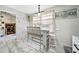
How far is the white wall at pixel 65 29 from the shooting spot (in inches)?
55.5

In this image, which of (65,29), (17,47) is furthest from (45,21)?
(17,47)

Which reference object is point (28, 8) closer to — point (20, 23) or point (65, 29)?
point (20, 23)

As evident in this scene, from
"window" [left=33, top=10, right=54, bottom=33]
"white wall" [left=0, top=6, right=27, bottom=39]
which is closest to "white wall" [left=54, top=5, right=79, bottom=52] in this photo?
"window" [left=33, top=10, right=54, bottom=33]

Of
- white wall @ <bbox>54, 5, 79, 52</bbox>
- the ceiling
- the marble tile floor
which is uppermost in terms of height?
the ceiling

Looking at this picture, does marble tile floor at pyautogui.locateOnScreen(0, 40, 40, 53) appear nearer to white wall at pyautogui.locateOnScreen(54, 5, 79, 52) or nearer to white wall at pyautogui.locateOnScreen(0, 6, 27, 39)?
white wall at pyautogui.locateOnScreen(0, 6, 27, 39)

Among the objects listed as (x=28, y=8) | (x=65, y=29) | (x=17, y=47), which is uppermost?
(x=28, y=8)

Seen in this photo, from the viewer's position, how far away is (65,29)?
142 cm

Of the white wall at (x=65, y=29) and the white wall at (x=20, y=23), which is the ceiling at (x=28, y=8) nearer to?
the white wall at (x=20, y=23)

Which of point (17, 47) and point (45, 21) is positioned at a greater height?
point (45, 21)

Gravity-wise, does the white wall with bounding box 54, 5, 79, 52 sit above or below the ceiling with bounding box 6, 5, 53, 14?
below

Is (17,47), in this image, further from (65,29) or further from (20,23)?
(65,29)

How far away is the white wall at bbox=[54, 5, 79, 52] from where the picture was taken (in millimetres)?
1409

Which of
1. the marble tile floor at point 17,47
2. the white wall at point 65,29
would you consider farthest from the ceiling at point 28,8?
the marble tile floor at point 17,47

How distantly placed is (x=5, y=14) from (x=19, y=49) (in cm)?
52
